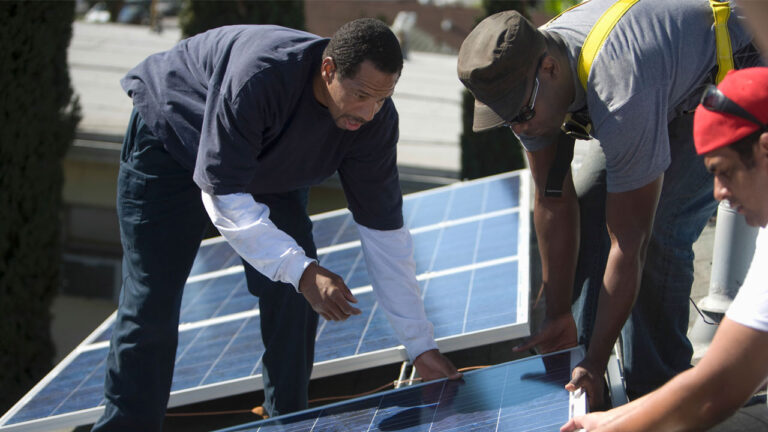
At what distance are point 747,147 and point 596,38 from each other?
1.02 metres

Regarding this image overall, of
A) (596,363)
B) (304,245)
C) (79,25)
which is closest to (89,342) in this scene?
(304,245)

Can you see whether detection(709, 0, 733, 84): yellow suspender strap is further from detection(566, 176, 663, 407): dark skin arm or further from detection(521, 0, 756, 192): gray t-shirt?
detection(566, 176, 663, 407): dark skin arm

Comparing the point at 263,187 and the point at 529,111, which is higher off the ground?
the point at 529,111

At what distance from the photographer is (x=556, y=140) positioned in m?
3.59

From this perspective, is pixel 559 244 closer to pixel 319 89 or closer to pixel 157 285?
pixel 319 89

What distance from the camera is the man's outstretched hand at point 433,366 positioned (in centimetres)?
345

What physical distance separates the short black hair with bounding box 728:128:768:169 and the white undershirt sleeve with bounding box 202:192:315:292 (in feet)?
5.33

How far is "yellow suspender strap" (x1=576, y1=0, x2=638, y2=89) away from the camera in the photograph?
3.03m

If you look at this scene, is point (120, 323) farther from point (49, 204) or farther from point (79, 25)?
point (79, 25)

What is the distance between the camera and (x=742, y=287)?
2.19 metres

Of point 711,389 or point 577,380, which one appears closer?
point 711,389

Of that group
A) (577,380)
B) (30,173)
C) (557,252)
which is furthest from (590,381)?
(30,173)

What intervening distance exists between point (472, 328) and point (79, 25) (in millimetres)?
16867

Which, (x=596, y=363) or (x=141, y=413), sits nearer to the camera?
(x=596, y=363)
